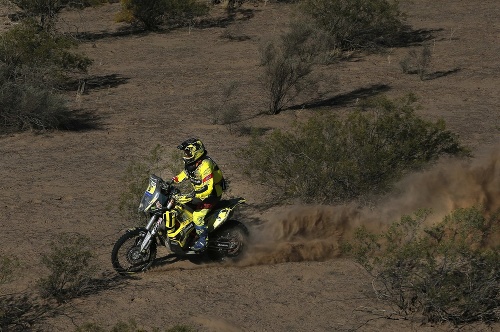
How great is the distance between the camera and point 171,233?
33.9 feet

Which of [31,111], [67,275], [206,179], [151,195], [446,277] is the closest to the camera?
[446,277]

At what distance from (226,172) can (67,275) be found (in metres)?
5.79

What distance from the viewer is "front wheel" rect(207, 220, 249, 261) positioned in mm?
10641

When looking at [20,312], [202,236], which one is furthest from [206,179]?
[20,312]

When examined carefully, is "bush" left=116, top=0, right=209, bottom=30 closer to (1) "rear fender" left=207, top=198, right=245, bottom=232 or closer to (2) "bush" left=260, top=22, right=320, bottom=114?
(2) "bush" left=260, top=22, right=320, bottom=114

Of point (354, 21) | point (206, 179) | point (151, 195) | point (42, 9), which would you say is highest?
point (42, 9)

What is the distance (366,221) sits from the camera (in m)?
11.6

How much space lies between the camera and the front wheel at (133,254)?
33.0 feet

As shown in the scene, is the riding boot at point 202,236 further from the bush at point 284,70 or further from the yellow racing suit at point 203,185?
the bush at point 284,70

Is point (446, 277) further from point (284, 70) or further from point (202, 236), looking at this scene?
point (284, 70)

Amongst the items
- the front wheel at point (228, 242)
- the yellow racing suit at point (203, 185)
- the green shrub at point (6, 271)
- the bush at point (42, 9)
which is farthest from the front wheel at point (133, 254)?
the bush at point (42, 9)

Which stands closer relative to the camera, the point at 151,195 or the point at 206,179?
the point at 151,195

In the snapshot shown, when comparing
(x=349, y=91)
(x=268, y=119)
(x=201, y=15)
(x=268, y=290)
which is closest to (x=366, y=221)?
(x=268, y=290)

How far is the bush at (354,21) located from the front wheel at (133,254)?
51.4ft
